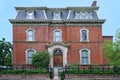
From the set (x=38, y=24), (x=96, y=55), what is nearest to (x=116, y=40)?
(x=96, y=55)

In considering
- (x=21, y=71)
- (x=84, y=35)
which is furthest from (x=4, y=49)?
(x=21, y=71)

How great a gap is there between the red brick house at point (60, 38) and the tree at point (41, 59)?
211cm

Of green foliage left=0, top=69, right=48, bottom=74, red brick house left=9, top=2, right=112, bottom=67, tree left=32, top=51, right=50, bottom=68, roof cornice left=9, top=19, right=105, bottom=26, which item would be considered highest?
roof cornice left=9, top=19, right=105, bottom=26

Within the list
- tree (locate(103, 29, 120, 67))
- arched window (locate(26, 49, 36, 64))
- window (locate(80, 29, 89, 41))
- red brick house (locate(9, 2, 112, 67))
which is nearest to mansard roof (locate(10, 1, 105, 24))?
red brick house (locate(9, 2, 112, 67))

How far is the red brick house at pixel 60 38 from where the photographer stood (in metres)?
54.5

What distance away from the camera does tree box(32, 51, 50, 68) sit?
5153 cm

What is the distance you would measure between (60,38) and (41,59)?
5294 mm

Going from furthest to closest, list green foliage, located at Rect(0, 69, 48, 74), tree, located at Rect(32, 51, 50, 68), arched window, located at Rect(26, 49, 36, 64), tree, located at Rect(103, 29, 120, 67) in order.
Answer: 1. arched window, located at Rect(26, 49, 36, 64)
2. tree, located at Rect(32, 51, 50, 68)
3. tree, located at Rect(103, 29, 120, 67)
4. green foliage, located at Rect(0, 69, 48, 74)

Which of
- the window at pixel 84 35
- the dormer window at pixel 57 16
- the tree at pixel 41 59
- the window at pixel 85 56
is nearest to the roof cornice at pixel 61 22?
the dormer window at pixel 57 16

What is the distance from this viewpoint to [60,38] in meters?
55.4

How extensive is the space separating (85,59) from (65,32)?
4532mm

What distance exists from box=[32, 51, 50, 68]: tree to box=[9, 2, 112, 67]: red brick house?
6.93 ft

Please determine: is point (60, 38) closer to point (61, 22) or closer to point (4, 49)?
point (61, 22)

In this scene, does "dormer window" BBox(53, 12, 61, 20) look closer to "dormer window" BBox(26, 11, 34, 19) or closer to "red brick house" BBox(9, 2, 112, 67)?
"red brick house" BBox(9, 2, 112, 67)
